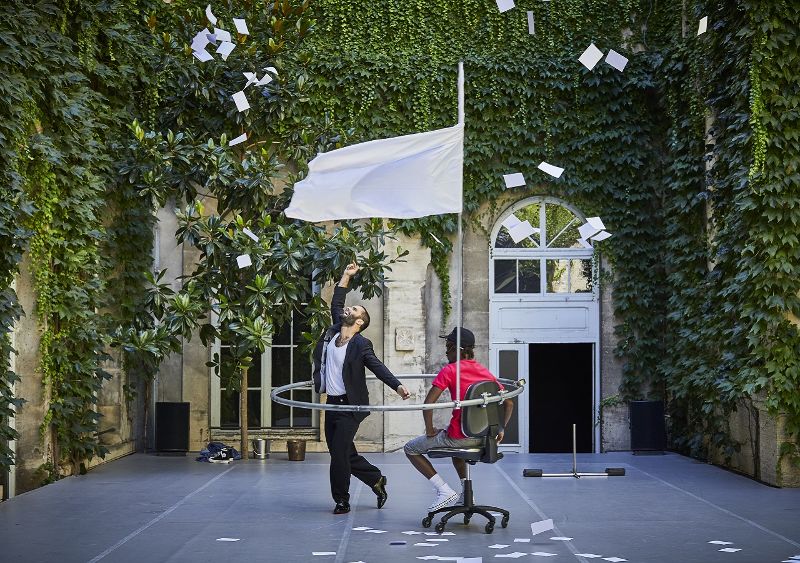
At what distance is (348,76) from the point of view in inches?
648

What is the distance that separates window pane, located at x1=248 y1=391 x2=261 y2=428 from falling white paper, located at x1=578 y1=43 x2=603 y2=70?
276 inches

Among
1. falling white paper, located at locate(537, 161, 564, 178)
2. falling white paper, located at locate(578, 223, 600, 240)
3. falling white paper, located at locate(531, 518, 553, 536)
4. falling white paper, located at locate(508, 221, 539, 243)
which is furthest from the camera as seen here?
falling white paper, located at locate(508, 221, 539, 243)

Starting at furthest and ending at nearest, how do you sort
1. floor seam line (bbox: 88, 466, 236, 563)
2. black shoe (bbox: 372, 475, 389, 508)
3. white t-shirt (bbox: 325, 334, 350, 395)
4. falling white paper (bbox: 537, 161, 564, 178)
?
falling white paper (bbox: 537, 161, 564, 178) → black shoe (bbox: 372, 475, 389, 508) → white t-shirt (bbox: 325, 334, 350, 395) → floor seam line (bbox: 88, 466, 236, 563)

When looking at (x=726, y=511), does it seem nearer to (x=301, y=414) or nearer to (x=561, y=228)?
(x=561, y=228)

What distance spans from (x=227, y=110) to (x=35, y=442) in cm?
583

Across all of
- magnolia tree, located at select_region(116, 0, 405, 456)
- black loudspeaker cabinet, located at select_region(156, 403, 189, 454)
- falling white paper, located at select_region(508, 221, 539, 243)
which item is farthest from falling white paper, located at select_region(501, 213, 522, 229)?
black loudspeaker cabinet, located at select_region(156, 403, 189, 454)

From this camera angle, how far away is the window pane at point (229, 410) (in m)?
16.6

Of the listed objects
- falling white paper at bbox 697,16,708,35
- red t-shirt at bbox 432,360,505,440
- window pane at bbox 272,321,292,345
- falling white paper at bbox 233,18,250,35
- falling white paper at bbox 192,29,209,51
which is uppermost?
falling white paper at bbox 233,18,250,35

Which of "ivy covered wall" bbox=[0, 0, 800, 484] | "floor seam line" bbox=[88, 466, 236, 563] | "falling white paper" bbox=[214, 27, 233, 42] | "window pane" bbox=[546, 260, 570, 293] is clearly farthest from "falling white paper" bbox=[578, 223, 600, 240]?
"floor seam line" bbox=[88, 466, 236, 563]

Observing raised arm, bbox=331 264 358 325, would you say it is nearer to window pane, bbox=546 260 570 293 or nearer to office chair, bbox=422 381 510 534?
office chair, bbox=422 381 510 534

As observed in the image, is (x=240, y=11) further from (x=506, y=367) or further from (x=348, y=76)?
(x=506, y=367)

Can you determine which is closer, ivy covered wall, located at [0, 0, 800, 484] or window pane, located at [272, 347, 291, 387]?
ivy covered wall, located at [0, 0, 800, 484]

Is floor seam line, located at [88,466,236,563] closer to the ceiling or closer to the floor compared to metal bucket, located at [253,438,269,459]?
closer to the floor

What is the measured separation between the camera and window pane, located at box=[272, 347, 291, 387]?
16.8 metres
